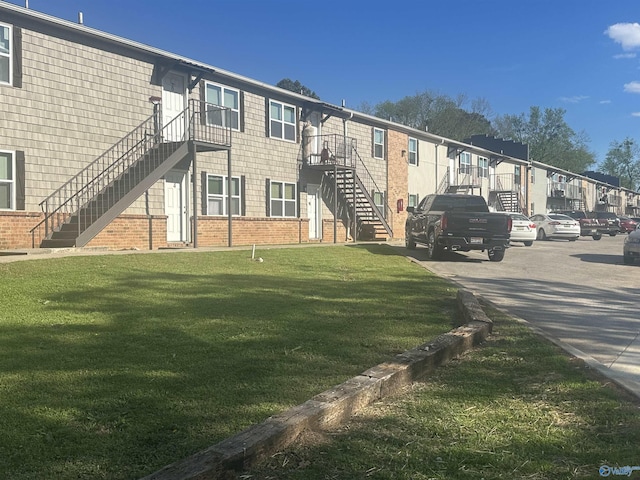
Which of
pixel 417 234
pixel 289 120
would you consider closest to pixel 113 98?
pixel 289 120

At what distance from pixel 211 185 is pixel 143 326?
13935 mm

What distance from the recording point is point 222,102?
1947 centimetres

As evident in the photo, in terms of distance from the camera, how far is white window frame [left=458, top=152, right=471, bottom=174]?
36.6 meters

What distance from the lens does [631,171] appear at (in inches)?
4264

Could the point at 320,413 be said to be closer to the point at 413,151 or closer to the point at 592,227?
the point at 413,151

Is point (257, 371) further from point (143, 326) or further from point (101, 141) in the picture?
point (101, 141)

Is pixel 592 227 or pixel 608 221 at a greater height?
pixel 608 221

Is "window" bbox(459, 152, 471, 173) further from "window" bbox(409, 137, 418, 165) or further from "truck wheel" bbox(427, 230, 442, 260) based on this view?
"truck wheel" bbox(427, 230, 442, 260)

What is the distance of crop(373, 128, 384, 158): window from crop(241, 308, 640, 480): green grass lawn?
77.8ft

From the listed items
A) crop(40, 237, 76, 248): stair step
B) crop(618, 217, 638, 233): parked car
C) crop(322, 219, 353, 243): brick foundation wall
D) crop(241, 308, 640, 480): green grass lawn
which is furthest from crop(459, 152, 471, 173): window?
crop(241, 308, 640, 480): green grass lawn

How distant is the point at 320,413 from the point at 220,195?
16807 mm

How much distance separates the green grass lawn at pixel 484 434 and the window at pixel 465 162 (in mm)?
33191

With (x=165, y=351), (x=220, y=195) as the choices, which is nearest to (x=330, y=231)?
(x=220, y=195)

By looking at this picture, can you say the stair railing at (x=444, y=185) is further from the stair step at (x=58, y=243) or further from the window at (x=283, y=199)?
the stair step at (x=58, y=243)
